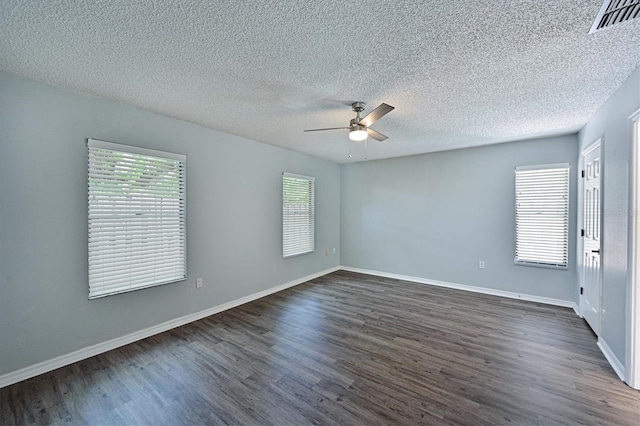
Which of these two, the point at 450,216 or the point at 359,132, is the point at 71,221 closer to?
the point at 359,132

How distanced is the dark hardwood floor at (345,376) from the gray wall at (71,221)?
1.00ft

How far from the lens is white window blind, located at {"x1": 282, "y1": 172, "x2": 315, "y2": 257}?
484 cm

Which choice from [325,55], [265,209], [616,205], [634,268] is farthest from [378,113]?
[265,209]

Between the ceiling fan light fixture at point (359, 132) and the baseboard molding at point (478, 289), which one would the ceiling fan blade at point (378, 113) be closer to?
the ceiling fan light fixture at point (359, 132)

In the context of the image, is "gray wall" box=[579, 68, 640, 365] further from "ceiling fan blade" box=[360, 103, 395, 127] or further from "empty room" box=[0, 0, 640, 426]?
"ceiling fan blade" box=[360, 103, 395, 127]

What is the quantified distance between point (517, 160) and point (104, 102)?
565 cm

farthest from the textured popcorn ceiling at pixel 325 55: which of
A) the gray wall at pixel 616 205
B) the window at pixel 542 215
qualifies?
the window at pixel 542 215

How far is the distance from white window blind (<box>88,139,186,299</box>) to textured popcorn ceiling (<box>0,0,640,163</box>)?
63 cm

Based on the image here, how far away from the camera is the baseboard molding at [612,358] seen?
2.22 metres

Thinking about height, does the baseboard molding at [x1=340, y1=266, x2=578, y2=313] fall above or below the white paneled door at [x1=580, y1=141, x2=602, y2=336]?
below

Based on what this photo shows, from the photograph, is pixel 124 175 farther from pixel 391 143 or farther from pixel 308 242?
pixel 391 143

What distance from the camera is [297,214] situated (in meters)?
5.12

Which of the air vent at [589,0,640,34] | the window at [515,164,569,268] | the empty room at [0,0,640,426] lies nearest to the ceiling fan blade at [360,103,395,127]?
the empty room at [0,0,640,426]

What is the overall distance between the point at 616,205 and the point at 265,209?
4203 millimetres
